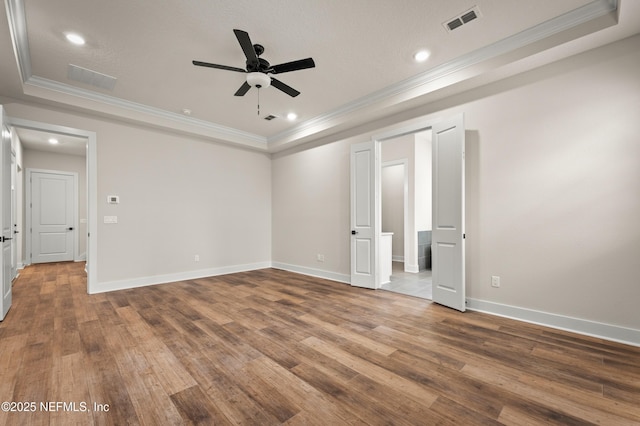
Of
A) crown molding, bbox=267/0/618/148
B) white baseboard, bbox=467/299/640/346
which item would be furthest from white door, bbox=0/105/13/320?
white baseboard, bbox=467/299/640/346

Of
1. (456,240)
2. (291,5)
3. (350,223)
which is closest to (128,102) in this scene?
(291,5)

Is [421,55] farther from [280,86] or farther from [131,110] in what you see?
[131,110]

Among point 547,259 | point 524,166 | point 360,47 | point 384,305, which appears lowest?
point 384,305

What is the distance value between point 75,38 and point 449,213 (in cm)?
471

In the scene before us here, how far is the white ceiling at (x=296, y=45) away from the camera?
2.45 meters

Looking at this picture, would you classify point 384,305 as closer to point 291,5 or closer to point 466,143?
point 466,143

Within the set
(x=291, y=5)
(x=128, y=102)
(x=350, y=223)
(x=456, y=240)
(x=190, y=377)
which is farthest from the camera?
(x=350, y=223)

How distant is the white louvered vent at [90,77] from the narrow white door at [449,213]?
451cm

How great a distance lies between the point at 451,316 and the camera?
3.22m

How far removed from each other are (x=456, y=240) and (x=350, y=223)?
1.92 m

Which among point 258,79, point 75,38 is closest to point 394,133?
point 258,79

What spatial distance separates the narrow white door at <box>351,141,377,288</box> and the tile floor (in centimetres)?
45

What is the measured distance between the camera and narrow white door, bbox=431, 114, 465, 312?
11.1 ft

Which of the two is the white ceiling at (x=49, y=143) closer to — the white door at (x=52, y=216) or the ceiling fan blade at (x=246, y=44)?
the white door at (x=52, y=216)
